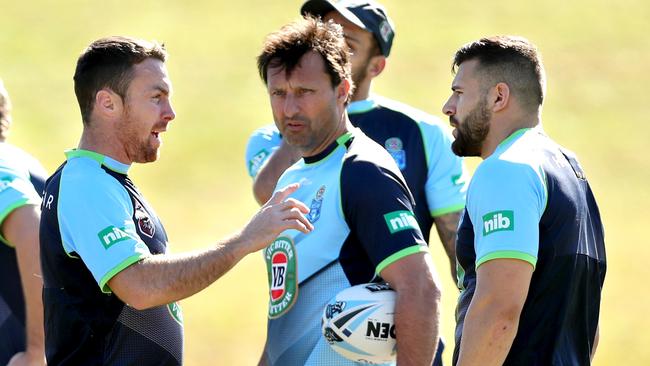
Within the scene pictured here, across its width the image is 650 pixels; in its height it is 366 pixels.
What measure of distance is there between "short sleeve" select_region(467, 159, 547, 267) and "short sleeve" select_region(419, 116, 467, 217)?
74.3 inches

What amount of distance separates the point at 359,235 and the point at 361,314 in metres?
0.37

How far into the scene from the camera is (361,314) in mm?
5082

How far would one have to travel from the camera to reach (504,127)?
5.34 m

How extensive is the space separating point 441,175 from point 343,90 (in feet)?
4.26

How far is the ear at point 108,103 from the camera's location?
17.8 feet

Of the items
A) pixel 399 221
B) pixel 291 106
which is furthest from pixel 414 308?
pixel 291 106

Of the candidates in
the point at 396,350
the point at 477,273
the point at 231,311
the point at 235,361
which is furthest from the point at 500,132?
the point at 231,311

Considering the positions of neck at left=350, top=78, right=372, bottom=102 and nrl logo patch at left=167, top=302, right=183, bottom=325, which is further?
neck at left=350, top=78, right=372, bottom=102

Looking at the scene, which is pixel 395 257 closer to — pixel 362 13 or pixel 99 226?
pixel 99 226

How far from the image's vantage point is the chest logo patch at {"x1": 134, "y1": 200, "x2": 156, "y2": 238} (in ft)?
17.4

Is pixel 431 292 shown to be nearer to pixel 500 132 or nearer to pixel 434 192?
pixel 500 132

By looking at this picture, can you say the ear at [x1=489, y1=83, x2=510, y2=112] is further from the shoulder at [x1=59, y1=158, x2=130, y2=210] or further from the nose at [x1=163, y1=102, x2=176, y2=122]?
the shoulder at [x1=59, y1=158, x2=130, y2=210]

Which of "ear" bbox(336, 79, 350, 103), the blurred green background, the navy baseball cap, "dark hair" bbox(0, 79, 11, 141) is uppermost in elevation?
the navy baseball cap

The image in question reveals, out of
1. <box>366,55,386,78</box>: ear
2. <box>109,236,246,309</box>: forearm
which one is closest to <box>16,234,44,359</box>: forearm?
<box>109,236,246,309</box>: forearm
